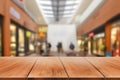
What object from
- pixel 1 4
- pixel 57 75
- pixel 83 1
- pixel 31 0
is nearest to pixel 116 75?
pixel 57 75

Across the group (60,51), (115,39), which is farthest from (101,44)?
(115,39)

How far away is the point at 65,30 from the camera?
20.1 meters

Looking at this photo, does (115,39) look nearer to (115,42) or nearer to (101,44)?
(115,42)

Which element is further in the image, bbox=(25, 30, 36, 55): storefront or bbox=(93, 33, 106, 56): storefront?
bbox=(25, 30, 36, 55): storefront

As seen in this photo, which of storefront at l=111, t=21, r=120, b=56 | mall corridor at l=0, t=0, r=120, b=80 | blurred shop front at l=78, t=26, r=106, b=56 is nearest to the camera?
mall corridor at l=0, t=0, r=120, b=80

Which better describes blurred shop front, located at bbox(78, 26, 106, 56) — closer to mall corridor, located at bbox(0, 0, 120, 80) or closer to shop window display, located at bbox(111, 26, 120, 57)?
mall corridor, located at bbox(0, 0, 120, 80)

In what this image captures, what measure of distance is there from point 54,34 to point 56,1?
10.8 ft

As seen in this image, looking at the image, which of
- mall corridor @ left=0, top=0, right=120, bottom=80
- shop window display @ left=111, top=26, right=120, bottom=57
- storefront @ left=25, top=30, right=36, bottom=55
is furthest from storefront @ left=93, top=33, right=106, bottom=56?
storefront @ left=25, top=30, right=36, bottom=55


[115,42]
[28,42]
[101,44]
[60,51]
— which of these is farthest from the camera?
[28,42]

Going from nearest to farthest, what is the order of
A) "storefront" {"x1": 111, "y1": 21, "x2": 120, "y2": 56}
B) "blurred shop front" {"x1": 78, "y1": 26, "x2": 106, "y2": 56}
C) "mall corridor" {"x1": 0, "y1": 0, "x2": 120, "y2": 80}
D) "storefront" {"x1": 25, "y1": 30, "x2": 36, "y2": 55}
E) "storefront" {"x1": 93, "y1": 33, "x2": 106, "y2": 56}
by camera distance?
"mall corridor" {"x1": 0, "y1": 0, "x2": 120, "y2": 80}
"storefront" {"x1": 111, "y1": 21, "x2": 120, "y2": 56}
"storefront" {"x1": 93, "y1": 33, "x2": 106, "y2": 56}
"blurred shop front" {"x1": 78, "y1": 26, "x2": 106, "y2": 56}
"storefront" {"x1": 25, "y1": 30, "x2": 36, "y2": 55}

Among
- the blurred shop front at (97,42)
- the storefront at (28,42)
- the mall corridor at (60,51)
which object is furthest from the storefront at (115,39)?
the storefront at (28,42)

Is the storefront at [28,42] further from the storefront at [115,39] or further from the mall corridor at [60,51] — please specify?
the storefront at [115,39]

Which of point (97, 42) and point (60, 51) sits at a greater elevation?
point (97, 42)

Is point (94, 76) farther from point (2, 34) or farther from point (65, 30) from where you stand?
point (65, 30)
